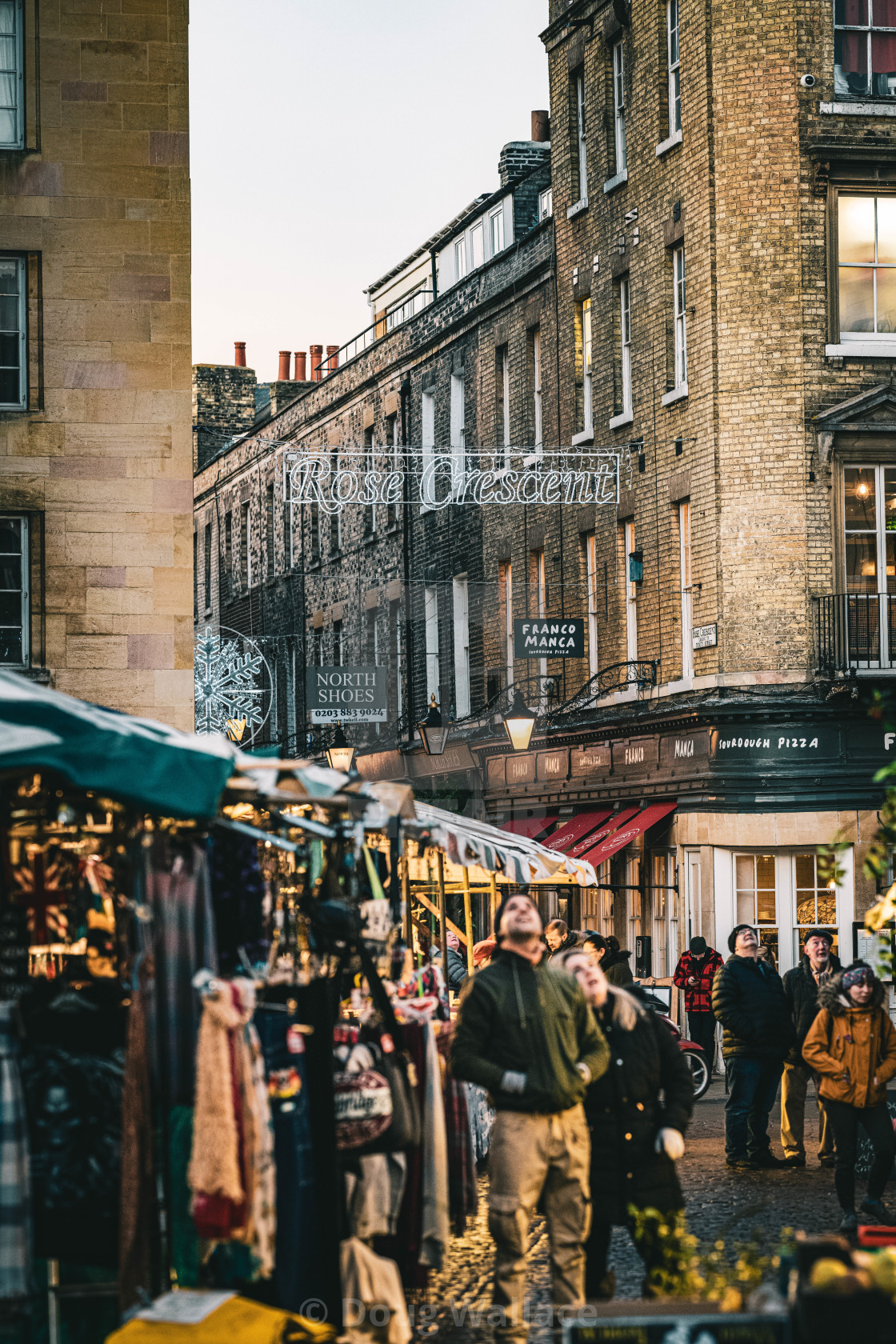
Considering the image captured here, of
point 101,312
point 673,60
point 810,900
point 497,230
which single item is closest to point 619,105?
point 673,60

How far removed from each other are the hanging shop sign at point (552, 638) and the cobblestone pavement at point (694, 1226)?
1060 cm

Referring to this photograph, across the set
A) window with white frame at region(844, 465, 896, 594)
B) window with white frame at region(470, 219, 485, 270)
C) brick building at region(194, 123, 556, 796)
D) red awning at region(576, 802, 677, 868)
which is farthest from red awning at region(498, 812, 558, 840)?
window with white frame at region(470, 219, 485, 270)

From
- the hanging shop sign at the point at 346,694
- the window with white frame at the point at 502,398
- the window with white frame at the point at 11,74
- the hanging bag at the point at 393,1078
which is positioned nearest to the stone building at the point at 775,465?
the hanging shop sign at the point at 346,694

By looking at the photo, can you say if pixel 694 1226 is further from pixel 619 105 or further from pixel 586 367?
pixel 619 105

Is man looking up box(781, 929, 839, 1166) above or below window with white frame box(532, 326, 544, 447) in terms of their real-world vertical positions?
below

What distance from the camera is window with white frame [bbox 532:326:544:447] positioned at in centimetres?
3148

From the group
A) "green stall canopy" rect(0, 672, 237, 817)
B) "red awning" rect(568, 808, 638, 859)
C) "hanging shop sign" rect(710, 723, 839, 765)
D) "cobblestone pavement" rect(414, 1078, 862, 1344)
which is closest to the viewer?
"green stall canopy" rect(0, 672, 237, 817)

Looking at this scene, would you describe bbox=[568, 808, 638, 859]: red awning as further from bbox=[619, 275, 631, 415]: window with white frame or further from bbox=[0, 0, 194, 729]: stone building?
bbox=[0, 0, 194, 729]: stone building

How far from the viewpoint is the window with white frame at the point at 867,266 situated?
2488 cm

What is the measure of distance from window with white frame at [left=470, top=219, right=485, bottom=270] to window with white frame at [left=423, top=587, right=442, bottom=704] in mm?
6299

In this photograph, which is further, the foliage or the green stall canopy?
the green stall canopy

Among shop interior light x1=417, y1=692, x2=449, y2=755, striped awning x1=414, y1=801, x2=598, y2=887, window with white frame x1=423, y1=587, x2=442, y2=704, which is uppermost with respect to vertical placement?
window with white frame x1=423, y1=587, x2=442, y2=704

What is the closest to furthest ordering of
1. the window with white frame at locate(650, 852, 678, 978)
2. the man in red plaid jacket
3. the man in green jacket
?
the man in green jacket < the man in red plaid jacket < the window with white frame at locate(650, 852, 678, 978)

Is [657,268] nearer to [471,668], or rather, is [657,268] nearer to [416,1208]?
[471,668]
